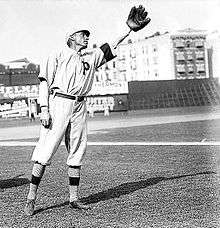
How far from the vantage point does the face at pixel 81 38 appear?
18.8ft

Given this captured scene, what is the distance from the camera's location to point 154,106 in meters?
46.8

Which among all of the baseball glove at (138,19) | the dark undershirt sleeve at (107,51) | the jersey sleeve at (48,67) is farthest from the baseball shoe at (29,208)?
the baseball glove at (138,19)

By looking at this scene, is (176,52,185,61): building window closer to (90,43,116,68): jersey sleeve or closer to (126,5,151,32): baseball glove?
(126,5,151,32): baseball glove

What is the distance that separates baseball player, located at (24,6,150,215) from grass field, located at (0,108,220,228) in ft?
1.22

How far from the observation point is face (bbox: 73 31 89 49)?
5719 millimetres

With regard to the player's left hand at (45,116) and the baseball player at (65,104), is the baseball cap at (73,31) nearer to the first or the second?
the baseball player at (65,104)

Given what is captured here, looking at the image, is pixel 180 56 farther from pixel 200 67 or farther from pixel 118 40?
pixel 118 40

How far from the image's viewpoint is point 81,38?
5.73 meters

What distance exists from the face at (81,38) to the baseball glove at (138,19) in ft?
1.89

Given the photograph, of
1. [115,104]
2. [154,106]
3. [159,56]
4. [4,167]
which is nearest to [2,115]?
[115,104]

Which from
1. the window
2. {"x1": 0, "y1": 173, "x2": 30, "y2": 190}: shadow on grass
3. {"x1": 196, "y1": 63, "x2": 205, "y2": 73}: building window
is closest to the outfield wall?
{"x1": 0, "y1": 173, "x2": 30, "y2": 190}: shadow on grass

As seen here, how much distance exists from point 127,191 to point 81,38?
2.11 meters

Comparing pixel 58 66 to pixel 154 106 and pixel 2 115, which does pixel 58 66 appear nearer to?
pixel 2 115

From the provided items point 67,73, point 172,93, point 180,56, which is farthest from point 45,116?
point 180,56
